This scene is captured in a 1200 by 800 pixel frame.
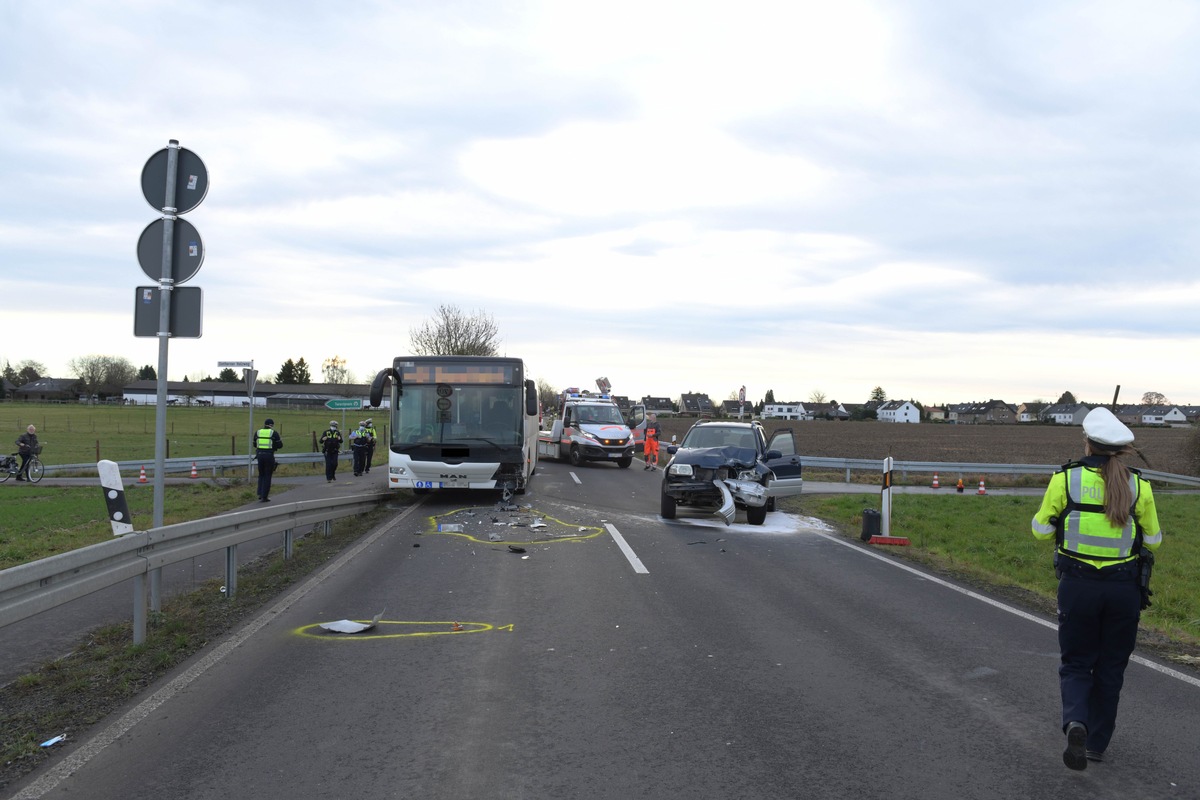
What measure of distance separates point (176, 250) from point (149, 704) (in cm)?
385

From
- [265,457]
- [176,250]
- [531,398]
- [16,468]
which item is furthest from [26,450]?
[176,250]

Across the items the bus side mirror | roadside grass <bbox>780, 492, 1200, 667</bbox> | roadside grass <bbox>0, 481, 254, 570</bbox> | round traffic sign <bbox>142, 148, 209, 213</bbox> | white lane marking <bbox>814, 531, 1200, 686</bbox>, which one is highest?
round traffic sign <bbox>142, 148, 209, 213</bbox>

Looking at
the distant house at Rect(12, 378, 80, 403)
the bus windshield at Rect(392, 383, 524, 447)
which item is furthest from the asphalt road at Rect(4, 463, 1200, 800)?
the distant house at Rect(12, 378, 80, 403)

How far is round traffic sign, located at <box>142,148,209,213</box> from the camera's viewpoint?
7426 mm

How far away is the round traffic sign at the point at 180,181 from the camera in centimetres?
743

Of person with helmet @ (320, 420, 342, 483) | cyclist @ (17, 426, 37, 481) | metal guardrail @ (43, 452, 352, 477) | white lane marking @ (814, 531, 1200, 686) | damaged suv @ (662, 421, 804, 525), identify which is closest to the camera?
white lane marking @ (814, 531, 1200, 686)

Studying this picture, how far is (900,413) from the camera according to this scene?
18025 cm

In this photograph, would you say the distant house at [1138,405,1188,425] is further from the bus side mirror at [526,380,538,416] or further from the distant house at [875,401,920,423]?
the bus side mirror at [526,380,538,416]

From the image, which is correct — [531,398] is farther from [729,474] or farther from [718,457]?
[729,474]

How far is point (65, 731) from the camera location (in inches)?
189

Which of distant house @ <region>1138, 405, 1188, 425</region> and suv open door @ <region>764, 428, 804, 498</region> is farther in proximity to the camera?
distant house @ <region>1138, 405, 1188, 425</region>

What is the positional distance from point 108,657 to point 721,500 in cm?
1050

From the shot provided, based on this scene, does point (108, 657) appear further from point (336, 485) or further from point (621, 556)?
point (336, 485)

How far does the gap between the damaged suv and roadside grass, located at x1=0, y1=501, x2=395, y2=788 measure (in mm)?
7472
